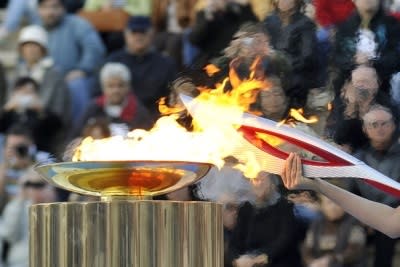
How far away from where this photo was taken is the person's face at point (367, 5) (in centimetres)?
600

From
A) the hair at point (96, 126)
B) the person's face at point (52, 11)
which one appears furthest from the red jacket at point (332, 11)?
the person's face at point (52, 11)

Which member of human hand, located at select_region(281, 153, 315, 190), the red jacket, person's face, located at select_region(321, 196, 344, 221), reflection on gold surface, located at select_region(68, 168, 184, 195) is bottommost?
person's face, located at select_region(321, 196, 344, 221)

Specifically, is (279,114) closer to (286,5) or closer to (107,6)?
(286,5)

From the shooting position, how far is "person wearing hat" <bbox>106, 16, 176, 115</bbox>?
31.7 feet

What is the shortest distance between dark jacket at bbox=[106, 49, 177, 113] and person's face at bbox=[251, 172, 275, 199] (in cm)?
292

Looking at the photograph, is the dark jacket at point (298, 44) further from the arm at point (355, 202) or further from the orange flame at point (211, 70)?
the arm at point (355, 202)

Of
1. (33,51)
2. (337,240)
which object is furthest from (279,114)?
(33,51)

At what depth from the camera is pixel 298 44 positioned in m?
6.06

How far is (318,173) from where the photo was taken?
5.82 m

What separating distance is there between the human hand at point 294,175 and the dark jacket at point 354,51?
423 mm

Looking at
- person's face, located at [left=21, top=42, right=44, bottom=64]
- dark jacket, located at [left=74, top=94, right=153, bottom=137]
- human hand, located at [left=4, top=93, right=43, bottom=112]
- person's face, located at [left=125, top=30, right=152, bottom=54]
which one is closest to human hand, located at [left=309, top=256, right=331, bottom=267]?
dark jacket, located at [left=74, top=94, right=153, bottom=137]

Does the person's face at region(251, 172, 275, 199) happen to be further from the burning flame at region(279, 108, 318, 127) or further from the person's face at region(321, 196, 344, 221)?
the person's face at region(321, 196, 344, 221)

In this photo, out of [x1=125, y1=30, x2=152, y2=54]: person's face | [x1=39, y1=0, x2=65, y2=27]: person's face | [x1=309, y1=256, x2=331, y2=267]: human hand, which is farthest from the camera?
[x1=39, y1=0, x2=65, y2=27]: person's face

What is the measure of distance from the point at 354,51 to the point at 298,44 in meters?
0.23
